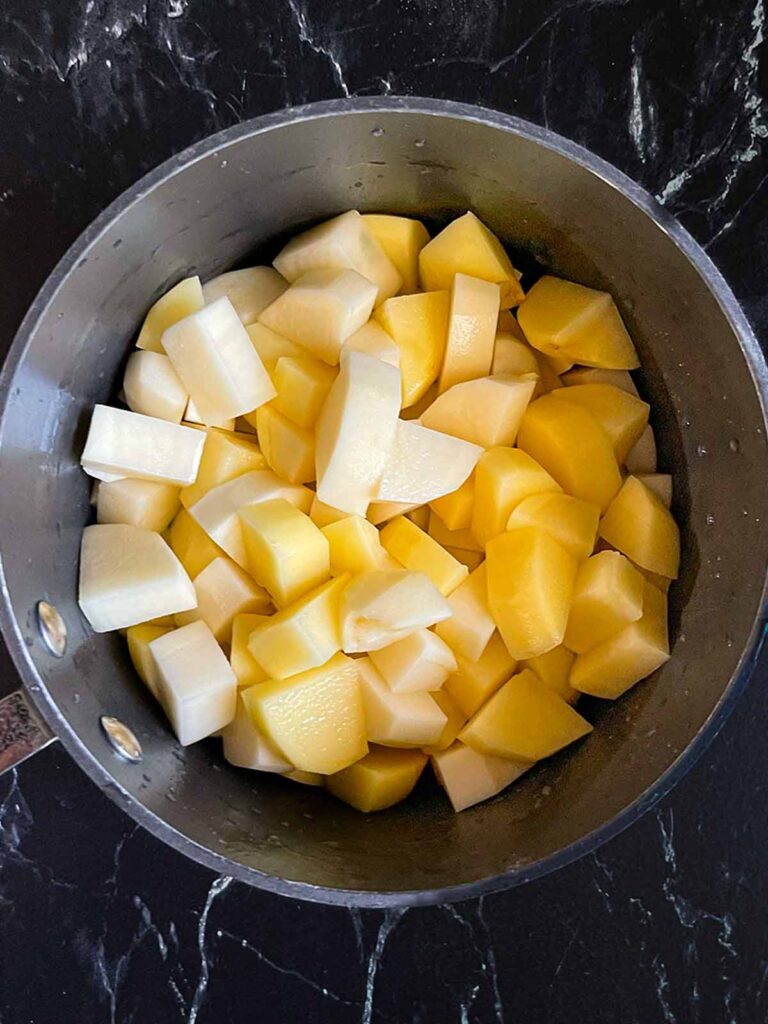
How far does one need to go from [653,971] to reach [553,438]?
23.8 inches

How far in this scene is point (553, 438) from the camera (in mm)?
1003

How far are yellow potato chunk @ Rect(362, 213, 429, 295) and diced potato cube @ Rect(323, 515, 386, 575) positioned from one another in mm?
279

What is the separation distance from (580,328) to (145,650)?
0.55m

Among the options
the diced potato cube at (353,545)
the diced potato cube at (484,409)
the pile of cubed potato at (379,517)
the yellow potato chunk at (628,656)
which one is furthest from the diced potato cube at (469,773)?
the diced potato cube at (484,409)

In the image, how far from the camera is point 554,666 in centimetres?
102

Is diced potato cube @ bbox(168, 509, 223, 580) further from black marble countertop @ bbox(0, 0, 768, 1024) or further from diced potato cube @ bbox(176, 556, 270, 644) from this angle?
black marble countertop @ bbox(0, 0, 768, 1024)

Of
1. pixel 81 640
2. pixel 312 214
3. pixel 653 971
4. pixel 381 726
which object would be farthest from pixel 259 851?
pixel 312 214

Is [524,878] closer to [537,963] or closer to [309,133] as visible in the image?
[537,963]

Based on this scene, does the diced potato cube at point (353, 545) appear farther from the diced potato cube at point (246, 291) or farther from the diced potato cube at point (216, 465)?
the diced potato cube at point (246, 291)

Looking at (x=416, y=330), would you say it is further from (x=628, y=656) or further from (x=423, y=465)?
(x=628, y=656)

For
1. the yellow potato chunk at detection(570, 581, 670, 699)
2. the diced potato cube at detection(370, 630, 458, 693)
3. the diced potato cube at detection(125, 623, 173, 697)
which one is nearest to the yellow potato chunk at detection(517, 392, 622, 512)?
the yellow potato chunk at detection(570, 581, 670, 699)

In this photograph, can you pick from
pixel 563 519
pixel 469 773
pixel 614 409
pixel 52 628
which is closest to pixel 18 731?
pixel 52 628

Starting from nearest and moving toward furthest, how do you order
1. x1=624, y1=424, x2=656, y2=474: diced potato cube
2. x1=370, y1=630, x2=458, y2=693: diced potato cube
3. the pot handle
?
the pot handle < x1=370, y1=630, x2=458, y2=693: diced potato cube < x1=624, y1=424, x2=656, y2=474: diced potato cube

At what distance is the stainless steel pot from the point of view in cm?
88
